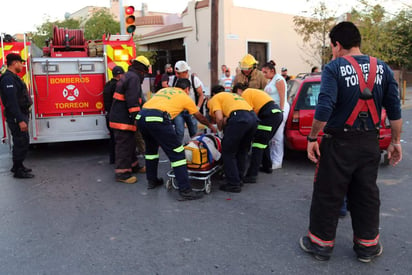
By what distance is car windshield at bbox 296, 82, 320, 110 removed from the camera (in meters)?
5.97

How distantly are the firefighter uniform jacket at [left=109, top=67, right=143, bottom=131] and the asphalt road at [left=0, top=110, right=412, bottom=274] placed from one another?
0.90 meters

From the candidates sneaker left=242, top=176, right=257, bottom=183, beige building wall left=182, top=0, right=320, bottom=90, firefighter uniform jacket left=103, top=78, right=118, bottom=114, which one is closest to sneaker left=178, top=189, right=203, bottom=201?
sneaker left=242, top=176, right=257, bottom=183

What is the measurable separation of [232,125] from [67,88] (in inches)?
144

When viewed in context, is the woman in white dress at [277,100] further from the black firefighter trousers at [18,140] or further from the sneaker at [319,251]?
the black firefighter trousers at [18,140]

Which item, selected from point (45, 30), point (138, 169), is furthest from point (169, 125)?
point (45, 30)

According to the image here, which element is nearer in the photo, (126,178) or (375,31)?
(126,178)

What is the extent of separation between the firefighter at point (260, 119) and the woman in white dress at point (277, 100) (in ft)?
1.92

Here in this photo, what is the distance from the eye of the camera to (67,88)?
22.9 feet

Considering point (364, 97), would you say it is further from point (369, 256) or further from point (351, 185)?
point (369, 256)

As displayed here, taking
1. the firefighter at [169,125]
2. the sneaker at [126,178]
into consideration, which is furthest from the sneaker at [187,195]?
the sneaker at [126,178]

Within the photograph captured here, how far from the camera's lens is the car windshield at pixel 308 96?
597cm

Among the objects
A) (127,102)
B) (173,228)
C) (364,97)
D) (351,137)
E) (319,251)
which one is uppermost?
(364,97)

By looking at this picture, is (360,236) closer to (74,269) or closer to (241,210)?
(241,210)

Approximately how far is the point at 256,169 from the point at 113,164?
2.77 metres
